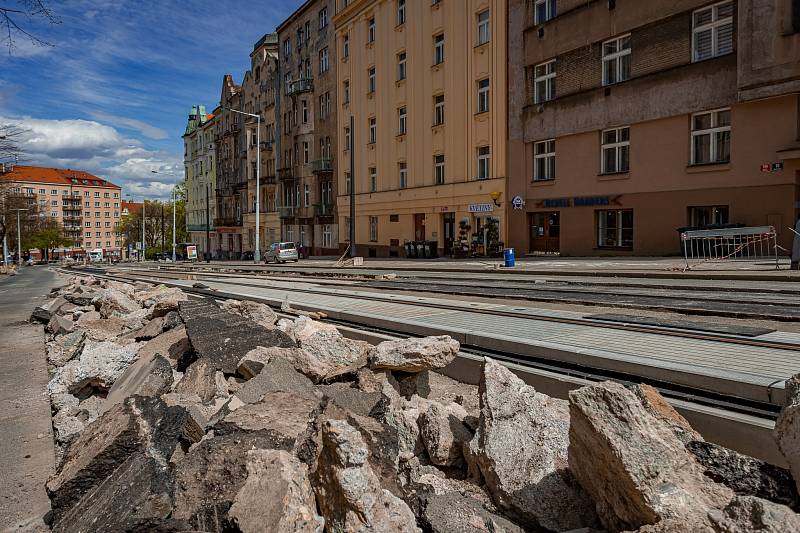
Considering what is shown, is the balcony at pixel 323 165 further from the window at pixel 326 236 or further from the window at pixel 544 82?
the window at pixel 544 82

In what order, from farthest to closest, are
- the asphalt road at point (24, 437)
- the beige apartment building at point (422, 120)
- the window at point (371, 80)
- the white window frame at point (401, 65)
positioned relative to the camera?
the window at point (371, 80)
the white window frame at point (401, 65)
the beige apartment building at point (422, 120)
the asphalt road at point (24, 437)

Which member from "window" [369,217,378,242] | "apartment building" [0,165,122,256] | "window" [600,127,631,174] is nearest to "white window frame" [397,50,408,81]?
"window" [369,217,378,242]

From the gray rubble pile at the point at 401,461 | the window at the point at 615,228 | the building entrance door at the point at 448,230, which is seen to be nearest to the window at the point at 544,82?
the window at the point at 615,228

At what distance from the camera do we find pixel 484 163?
105 feet

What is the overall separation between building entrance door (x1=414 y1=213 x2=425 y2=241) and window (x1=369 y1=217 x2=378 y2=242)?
5.18m

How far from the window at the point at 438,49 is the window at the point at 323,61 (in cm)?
1641

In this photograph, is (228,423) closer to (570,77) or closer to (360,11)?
(570,77)

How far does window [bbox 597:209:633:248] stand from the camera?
83.4ft

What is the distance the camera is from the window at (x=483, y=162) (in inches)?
Result: 1254

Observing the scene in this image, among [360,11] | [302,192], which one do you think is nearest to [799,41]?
[360,11]

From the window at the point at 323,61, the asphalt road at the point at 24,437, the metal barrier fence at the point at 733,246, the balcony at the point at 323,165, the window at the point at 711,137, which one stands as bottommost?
the asphalt road at the point at 24,437

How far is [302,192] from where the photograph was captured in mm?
54562

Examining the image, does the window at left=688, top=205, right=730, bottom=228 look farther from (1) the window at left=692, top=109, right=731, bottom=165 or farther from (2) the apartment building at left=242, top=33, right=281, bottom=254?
(2) the apartment building at left=242, top=33, right=281, bottom=254

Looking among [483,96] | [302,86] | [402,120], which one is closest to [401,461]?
[483,96]
